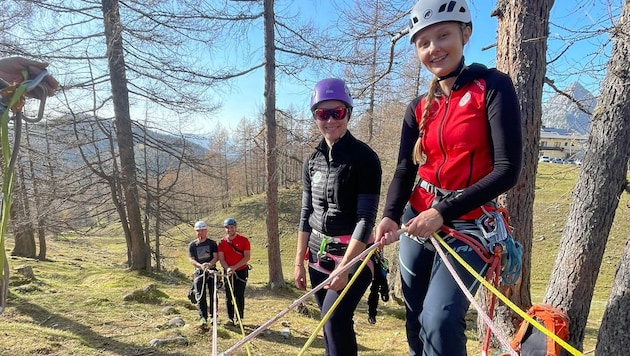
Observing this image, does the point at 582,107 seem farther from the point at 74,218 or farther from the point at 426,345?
the point at 74,218

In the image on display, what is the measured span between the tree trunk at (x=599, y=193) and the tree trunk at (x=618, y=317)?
0.32m

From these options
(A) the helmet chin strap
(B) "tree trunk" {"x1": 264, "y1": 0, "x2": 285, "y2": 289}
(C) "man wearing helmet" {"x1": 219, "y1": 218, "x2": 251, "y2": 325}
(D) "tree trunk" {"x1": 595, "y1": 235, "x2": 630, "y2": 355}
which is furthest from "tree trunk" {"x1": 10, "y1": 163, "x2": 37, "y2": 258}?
(D) "tree trunk" {"x1": 595, "y1": 235, "x2": 630, "y2": 355}

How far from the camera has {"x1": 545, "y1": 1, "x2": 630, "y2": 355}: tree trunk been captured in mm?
3168

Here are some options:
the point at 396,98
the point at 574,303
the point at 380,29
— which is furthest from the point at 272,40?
the point at 574,303

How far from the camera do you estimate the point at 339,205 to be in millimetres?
2451

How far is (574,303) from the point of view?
321cm

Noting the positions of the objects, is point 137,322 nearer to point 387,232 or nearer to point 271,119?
point 387,232

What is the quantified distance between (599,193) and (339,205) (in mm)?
2511

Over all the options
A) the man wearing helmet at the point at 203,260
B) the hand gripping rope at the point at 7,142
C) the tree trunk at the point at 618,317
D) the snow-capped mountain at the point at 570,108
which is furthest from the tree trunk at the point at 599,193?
the man wearing helmet at the point at 203,260

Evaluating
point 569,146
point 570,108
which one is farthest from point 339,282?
point 569,146

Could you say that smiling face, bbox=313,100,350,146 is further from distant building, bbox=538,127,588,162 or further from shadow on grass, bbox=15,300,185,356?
shadow on grass, bbox=15,300,185,356

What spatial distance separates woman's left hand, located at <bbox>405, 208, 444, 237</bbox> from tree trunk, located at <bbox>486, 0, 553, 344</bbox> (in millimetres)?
2361

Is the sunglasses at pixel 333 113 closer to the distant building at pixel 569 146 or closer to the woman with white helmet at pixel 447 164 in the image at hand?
the woman with white helmet at pixel 447 164

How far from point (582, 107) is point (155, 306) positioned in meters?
7.98
